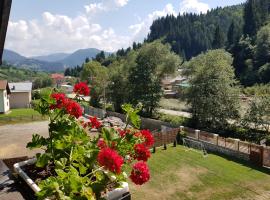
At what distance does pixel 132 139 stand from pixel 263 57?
79341mm

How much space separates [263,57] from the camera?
76250 millimetres

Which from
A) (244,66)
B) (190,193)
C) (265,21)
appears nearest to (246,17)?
(265,21)

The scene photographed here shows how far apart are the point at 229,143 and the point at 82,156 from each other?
70.5 ft

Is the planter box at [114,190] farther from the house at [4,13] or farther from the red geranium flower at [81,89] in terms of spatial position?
the house at [4,13]

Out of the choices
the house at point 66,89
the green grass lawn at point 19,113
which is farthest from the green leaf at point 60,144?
the green grass lawn at point 19,113

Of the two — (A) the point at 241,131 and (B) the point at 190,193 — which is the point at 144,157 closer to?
(B) the point at 190,193

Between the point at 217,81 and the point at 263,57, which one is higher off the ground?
the point at 263,57

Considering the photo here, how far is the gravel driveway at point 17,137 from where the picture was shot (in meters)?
24.3

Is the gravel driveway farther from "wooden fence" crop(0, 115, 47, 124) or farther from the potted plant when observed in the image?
the potted plant

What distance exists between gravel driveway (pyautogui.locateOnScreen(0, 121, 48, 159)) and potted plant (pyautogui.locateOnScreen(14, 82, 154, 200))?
66.0 feet

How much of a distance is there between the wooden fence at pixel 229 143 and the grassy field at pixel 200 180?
109cm

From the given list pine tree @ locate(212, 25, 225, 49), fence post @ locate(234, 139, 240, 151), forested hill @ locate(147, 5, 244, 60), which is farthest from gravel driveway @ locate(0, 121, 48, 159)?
forested hill @ locate(147, 5, 244, 60)

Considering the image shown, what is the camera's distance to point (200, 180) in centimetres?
1792

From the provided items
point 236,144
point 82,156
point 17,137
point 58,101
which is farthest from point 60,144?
point 17,137
